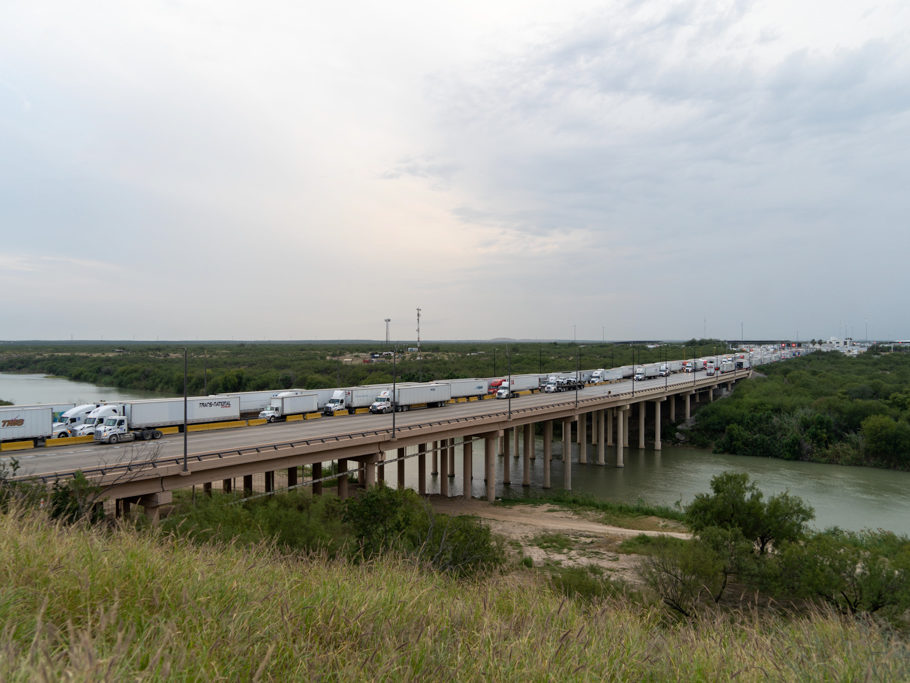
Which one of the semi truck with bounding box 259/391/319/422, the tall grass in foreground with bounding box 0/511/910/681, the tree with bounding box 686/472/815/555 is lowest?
the tree with bounding box 686/472/815/555

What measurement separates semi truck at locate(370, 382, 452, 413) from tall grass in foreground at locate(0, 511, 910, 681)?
44.1 metres

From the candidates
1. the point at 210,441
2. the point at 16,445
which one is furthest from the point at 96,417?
the point at 210,441

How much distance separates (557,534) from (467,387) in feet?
104

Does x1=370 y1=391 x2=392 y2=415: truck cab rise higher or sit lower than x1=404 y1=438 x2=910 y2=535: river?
higher

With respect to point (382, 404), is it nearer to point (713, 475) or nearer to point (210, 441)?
point (210, 441)

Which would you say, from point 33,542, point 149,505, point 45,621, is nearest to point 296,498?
point 149,505

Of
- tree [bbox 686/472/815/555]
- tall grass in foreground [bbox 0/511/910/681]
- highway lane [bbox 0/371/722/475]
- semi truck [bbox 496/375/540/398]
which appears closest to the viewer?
tall grass in foreground [bbox 0/511/910/681]

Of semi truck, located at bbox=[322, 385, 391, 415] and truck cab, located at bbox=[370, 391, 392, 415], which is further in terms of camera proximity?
truck cab, located at bbox=[370, 391, 392, 415]

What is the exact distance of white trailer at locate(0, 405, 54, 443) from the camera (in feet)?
101

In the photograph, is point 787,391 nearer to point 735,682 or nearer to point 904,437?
point 904,437

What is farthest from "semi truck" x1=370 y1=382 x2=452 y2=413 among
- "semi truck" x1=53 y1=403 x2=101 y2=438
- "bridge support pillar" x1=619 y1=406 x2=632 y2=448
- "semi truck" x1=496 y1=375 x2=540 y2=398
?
"bridge support pillar" x1=619 y1=406 x2=632 y2=448

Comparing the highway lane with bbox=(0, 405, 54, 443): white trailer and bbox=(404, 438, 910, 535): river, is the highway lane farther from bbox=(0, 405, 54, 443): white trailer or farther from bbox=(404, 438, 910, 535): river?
bbox=(404, 438, 910, 535): river

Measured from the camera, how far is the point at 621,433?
6259 centimetres

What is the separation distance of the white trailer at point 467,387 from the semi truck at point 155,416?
74.9 feet
